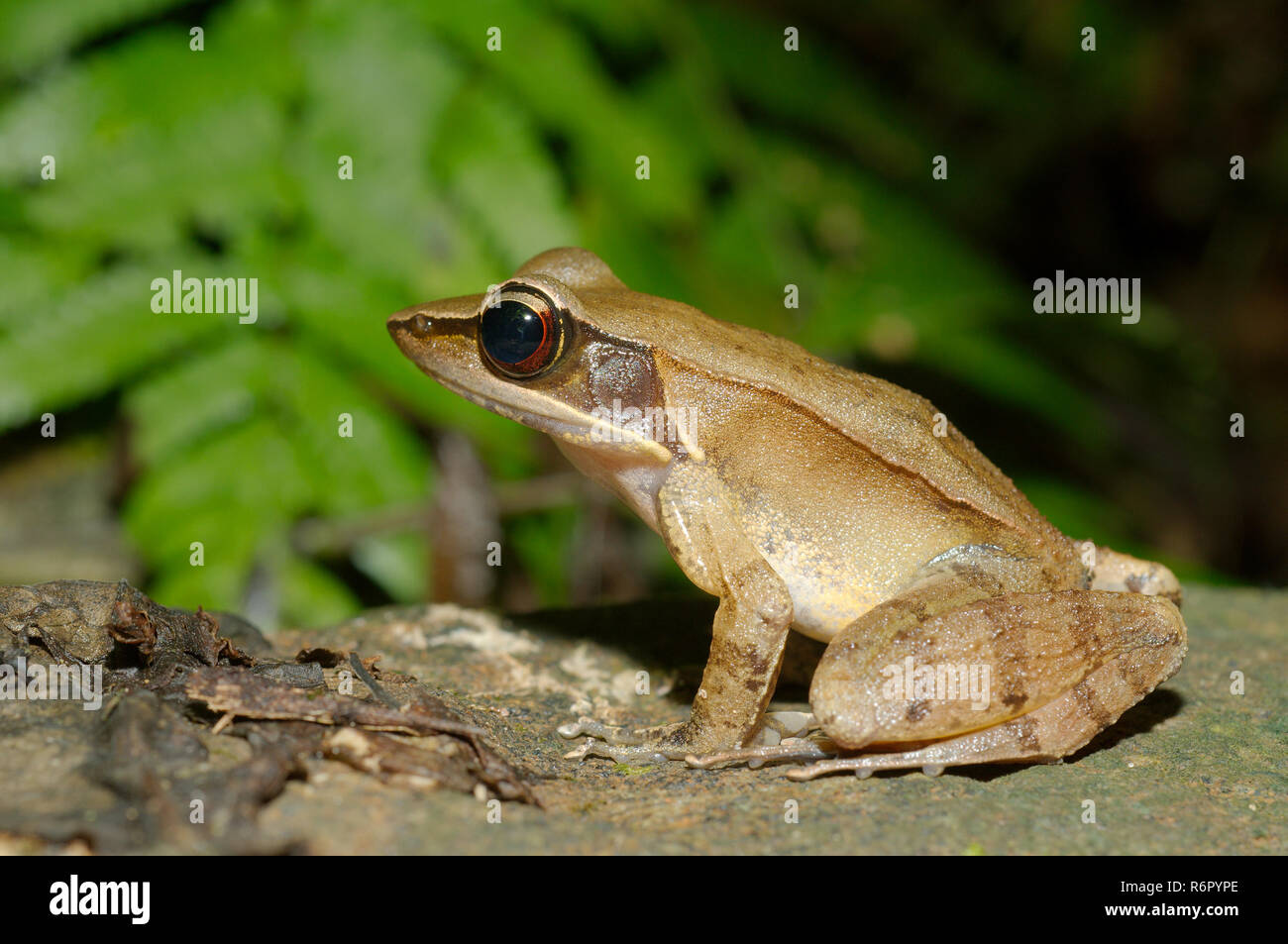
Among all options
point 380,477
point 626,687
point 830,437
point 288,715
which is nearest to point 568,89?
point 380,477

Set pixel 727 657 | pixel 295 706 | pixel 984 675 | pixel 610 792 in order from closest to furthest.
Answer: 1. pixel 295 706
2. pixel 610 792
3. pixel 984 675
4. pixel 727 657

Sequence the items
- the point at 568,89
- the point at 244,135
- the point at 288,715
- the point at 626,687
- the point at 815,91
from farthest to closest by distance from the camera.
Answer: the point at 815,91 < the point at 568,89 < the point at 244,135 < the point at 626,687 < the point at 288,715

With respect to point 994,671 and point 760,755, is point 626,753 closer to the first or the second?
point 760,755

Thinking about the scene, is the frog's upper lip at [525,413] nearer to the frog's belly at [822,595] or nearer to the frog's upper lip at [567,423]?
the frog's upper lip at [567,423]

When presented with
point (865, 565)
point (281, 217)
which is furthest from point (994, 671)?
point (281, 217)

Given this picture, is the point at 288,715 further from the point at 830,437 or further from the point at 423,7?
the point at 423,7

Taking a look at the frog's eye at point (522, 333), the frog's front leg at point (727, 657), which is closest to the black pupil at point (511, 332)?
the frog's eye at point (522, 333)

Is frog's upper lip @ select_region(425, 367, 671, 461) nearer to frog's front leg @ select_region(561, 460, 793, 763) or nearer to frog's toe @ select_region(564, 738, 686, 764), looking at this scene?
frog's front leg @ select_region(561, 460, 793, 763)
